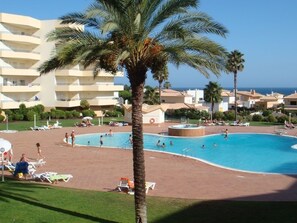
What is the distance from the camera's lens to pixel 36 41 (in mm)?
58594

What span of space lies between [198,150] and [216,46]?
919 inches

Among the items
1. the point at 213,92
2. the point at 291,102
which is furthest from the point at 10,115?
the point at 291,102

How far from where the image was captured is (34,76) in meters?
59.7

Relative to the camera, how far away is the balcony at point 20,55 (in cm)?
5411

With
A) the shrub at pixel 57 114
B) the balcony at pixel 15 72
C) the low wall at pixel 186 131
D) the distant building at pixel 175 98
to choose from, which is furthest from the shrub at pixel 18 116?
the distant building at pixel 175 98

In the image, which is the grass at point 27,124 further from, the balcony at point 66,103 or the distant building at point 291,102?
the distant building at point 291,102

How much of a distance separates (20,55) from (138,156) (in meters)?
48.0

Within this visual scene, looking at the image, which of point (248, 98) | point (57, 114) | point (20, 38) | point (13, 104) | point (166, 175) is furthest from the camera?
point (248, 98)

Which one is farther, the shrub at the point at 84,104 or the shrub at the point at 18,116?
the shrub at the point at 84,104

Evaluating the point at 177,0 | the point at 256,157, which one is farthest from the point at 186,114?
the point at 177,0

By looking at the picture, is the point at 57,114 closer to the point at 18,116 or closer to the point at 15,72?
the point at 18,116

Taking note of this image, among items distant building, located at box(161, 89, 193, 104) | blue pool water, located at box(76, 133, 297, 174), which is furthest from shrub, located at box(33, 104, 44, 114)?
distant building, located at box(161, 89, 193, 104)

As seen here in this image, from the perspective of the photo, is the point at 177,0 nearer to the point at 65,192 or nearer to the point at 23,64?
the point at 65,192

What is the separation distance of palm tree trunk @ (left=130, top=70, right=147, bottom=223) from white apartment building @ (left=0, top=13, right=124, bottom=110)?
43.1m
